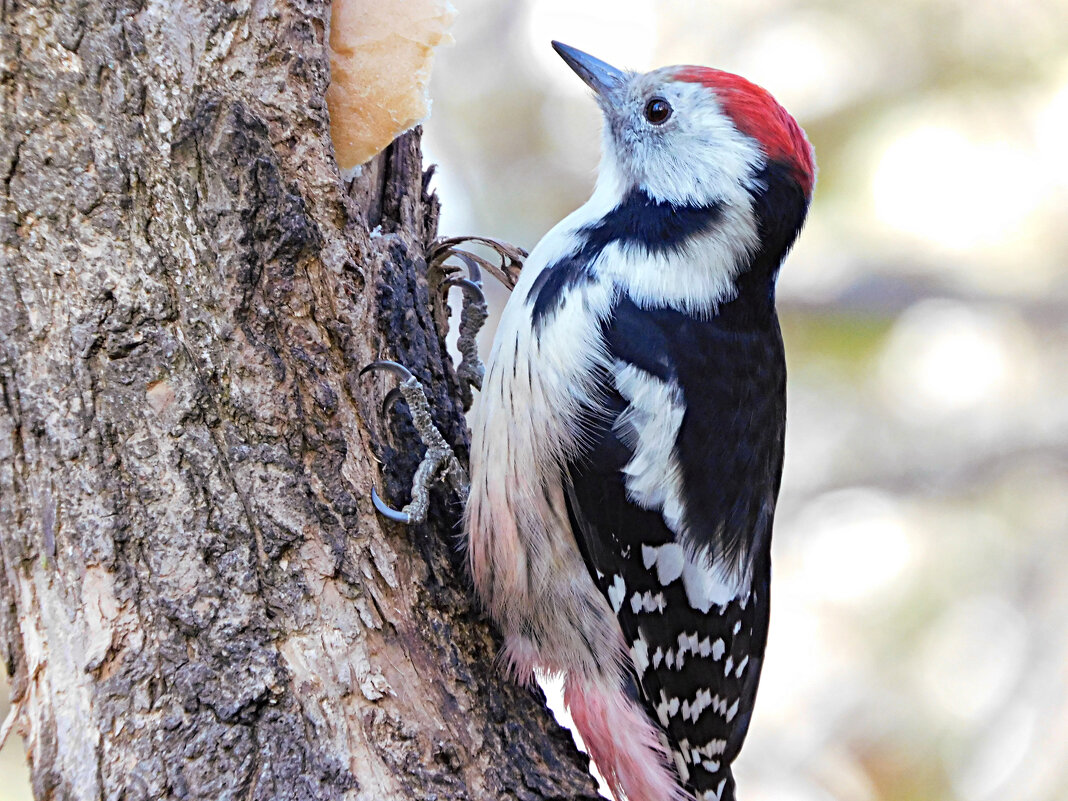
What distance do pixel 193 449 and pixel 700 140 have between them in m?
1.26

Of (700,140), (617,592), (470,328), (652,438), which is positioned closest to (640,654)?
(617,592)

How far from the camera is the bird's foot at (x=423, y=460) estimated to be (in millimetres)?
1673

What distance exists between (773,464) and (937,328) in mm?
2811

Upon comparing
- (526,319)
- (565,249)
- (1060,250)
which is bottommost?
(526,319)

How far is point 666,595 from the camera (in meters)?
1.94

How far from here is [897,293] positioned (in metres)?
4.57

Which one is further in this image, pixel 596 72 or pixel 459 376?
pixel 459 376

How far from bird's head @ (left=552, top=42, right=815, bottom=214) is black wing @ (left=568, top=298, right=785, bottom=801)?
0.31 m

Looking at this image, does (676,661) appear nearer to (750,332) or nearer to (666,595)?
(666,595)

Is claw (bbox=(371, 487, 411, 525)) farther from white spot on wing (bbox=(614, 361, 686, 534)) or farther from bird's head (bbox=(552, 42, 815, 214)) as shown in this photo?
bird's head (bbox=(552, 42, 815, 214))

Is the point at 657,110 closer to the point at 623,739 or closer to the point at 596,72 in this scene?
the point at 596,72

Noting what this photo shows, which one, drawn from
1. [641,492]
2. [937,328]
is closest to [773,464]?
[641,492]

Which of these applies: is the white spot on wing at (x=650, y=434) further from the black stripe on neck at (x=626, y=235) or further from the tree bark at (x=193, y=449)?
the tree bark at (x=193, y=449)

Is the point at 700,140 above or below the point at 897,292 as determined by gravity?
above
